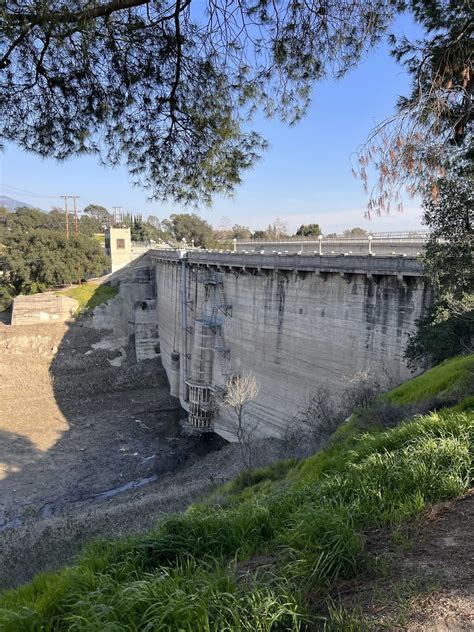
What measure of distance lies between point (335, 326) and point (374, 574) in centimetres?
1518

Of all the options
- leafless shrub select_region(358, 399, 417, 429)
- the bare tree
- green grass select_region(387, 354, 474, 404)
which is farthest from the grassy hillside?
the bare tree

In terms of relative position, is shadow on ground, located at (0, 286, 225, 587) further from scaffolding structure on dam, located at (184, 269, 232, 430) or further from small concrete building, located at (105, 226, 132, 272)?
small concrete building, located at (105, 226, 132, 272)

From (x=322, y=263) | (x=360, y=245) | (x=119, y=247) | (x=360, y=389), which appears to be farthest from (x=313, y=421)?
(x=119, y=247)

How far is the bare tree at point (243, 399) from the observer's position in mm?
21188

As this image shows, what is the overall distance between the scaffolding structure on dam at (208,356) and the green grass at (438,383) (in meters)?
14.4

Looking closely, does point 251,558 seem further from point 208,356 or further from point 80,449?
point 208,356

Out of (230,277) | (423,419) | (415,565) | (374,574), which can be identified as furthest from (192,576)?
(230,277)

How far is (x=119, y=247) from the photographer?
4784 cm

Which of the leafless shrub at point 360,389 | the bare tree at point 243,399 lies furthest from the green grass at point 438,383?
the bare tree at point 243,399

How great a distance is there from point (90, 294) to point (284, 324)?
25.1 meters

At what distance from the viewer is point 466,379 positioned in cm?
930

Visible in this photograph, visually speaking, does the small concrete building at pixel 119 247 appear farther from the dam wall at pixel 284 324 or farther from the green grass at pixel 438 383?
the green grass at pixel 438 383

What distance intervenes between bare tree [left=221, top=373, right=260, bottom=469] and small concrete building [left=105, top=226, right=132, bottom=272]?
2815 centimetres

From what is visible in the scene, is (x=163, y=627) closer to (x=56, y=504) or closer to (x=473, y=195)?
(x=473, y=195)
